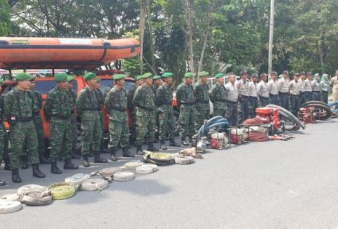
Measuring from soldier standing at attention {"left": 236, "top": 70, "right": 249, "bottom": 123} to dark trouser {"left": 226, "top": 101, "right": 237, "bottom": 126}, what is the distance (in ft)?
1.80

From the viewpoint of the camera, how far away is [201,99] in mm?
9094

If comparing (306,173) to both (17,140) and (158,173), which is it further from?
(17,140)

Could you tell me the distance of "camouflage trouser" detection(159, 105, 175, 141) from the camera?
27.3ft

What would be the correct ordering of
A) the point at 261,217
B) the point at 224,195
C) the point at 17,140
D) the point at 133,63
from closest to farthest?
1. the point at 261,217
2. the point at 224,195
3. the point at 17,140
4. the point at 133,63

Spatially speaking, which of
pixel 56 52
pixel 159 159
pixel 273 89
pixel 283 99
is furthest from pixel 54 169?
pixel 283 99

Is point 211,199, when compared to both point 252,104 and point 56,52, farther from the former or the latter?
point 252,104

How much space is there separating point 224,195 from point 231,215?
72 centimetres

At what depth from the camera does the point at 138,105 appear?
25.7 ft

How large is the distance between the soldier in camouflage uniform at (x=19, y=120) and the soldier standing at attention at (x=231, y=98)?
18.0 ft

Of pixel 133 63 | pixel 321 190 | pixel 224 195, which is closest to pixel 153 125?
pixel 224 195

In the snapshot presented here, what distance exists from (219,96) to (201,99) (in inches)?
26.5

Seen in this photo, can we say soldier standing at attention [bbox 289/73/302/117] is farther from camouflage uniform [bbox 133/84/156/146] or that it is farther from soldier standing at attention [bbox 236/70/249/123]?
camouflage uniform [bbox 133/84/156/146]

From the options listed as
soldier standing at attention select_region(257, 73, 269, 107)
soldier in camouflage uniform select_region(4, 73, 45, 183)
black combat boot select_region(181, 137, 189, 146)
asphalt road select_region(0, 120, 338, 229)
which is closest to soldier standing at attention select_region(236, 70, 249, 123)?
soldier standing at attention select_region(257, 73, 269, 107)

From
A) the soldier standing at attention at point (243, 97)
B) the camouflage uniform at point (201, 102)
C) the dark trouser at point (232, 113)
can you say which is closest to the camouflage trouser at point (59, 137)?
the camouflage uniform at point (201, 102)
